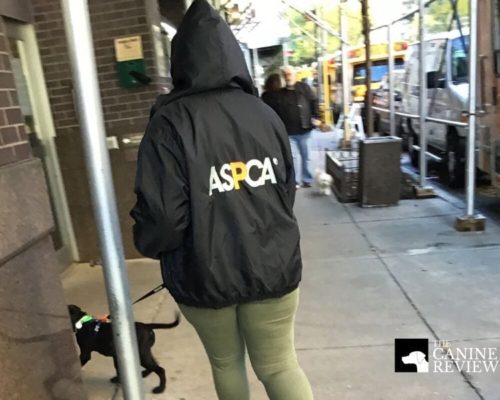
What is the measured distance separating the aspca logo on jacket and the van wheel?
6.29 metres

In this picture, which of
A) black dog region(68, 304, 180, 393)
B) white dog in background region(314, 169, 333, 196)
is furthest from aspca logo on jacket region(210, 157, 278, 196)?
white dog in background region(314, 169, 333, 196)

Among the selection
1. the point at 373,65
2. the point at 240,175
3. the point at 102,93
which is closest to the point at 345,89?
the point at 373,65

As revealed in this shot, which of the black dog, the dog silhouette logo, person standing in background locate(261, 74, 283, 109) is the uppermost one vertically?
person standing in background locate(261, 74, 283, 109)

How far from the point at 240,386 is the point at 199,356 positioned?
1.26 m

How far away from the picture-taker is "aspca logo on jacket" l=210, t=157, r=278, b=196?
6.56ft

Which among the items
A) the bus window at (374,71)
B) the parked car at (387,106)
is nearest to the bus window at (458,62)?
the parked car at (387,106)

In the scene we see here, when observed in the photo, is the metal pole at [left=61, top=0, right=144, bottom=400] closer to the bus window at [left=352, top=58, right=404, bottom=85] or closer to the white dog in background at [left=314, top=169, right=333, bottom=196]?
the white dog in background at [left=314, top=169, right=333, bottom=196]

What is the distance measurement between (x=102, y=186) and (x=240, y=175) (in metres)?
0.53

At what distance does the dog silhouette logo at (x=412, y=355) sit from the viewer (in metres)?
3.20

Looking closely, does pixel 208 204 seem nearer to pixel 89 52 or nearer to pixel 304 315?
pixel 89 52

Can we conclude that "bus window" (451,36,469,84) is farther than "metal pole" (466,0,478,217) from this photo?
Yes

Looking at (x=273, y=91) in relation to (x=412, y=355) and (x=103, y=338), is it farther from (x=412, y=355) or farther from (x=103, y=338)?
(x=103, y=338)

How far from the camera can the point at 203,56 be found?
6.72 ft

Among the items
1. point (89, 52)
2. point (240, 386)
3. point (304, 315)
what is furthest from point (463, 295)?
point (89, 52)
